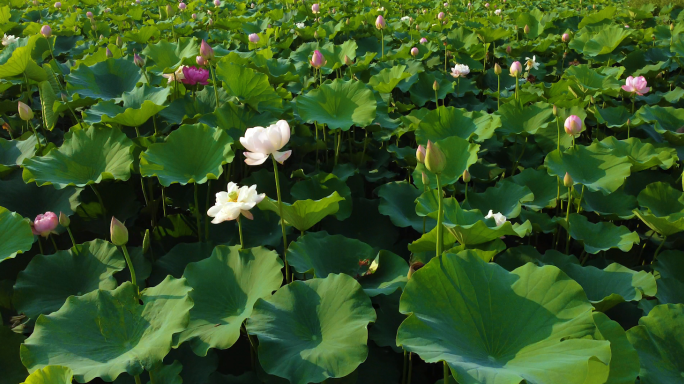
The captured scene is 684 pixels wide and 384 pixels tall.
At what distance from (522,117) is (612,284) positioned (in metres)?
1.25

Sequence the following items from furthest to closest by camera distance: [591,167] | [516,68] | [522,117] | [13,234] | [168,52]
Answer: [168,52] → [516,68] → [522,117] → [591,167] → [13,234]

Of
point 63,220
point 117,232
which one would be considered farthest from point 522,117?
point 63,220

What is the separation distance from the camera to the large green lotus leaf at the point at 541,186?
6.51 feet

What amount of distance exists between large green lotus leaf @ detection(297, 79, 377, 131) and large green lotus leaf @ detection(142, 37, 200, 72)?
2.76 ft

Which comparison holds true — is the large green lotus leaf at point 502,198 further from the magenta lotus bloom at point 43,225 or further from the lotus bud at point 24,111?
the lotus bud at point 24,111

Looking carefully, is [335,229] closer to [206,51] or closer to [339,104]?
[339,104]

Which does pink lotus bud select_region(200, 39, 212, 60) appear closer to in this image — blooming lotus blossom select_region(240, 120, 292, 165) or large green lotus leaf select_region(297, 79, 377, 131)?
large green lotus leaf select_region(297, 79, 377, 131)

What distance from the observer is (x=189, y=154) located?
6.23 ft

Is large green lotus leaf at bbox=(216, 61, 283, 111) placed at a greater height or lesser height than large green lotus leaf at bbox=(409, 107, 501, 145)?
greater

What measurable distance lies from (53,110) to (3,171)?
40 centimetres

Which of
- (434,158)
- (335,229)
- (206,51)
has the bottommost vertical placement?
(335,229)

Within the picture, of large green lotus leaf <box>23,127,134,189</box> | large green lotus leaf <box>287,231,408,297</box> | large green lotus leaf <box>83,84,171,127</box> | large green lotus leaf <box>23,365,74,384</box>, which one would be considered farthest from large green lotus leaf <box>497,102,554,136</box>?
large green lotus leaf <box>23,365,74,384</box>

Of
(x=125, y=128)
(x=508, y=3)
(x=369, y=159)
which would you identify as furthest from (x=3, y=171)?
(x=508, y=3)

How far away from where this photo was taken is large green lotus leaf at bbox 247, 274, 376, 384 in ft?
3.68
